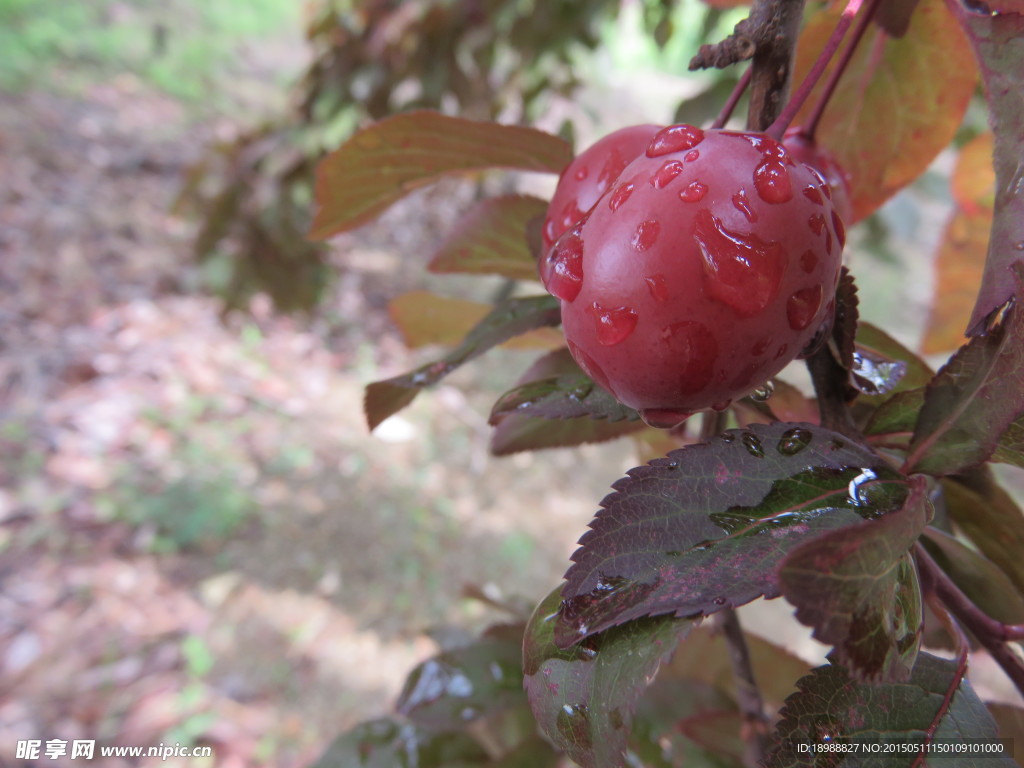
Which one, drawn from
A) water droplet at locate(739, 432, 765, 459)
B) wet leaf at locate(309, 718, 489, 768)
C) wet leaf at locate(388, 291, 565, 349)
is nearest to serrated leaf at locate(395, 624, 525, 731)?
wet leaf at locate(309, 718, 489, 768)

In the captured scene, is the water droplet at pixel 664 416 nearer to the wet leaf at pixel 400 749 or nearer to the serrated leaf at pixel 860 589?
the serrated leaf at pixel 860 589

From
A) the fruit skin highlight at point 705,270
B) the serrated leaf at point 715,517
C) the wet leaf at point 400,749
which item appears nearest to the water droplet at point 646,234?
the fruit skin highlight at point 705,270

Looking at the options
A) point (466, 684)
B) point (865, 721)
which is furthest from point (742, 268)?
point (466, 684)

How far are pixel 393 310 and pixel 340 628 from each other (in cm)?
159

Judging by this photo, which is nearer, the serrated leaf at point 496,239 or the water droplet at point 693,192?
the water droplet at point 693,192

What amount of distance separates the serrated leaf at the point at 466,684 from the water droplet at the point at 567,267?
0.45 metres

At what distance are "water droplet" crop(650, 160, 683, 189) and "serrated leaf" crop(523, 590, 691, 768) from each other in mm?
192

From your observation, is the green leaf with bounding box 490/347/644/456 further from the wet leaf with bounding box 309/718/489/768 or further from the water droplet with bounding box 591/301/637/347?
the wet leaf with bounding box 309/718/489/768

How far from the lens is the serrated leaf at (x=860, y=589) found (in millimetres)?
254

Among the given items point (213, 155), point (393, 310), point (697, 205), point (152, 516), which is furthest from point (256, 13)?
point (697, 205)

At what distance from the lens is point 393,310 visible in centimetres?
66

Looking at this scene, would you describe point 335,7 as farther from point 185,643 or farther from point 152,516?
point 185,643

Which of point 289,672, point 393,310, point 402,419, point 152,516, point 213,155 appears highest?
point 213,155

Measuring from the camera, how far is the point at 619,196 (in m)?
0.32
